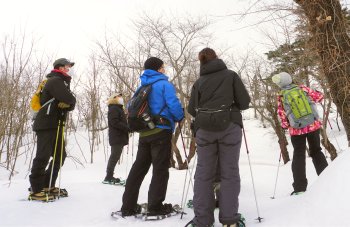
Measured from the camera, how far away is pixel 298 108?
4.20 meters

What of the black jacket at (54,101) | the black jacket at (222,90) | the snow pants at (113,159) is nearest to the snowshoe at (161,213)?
the black jacket at (222,90)

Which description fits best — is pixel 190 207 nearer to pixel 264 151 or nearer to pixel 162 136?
pixel 162 136

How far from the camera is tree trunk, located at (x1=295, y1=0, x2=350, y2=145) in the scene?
3723 mm

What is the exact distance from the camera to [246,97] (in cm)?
296

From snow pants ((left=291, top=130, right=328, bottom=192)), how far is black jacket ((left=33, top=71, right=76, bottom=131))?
324 cm

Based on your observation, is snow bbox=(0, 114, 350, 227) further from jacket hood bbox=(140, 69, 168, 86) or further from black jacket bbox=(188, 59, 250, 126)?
jacket hood bbox=(140, 69, 168, 86)

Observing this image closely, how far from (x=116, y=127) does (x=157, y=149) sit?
2986mm

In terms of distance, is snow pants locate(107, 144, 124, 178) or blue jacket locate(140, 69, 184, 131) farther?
snow pants locate(107, 144, 124, 178)

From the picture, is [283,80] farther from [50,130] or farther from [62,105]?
[50,130]

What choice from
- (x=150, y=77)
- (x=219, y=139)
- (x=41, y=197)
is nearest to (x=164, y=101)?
(x=150, y=77)

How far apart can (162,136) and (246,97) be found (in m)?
1.04

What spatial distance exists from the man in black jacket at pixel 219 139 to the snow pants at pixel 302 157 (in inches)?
64.6

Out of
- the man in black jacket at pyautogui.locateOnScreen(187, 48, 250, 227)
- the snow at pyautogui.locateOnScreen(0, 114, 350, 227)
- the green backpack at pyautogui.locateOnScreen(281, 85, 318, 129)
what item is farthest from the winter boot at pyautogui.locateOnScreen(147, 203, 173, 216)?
the green backpack at pyautogui.locateOnScreen(281, 85, 318, 129)

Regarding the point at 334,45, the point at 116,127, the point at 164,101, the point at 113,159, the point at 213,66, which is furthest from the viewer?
the point at 116,127
